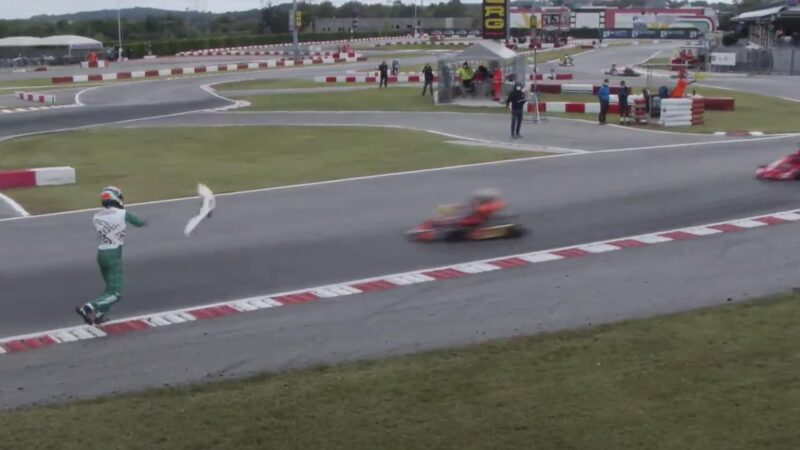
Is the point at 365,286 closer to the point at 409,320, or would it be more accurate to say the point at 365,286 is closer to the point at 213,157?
the point at 409,320

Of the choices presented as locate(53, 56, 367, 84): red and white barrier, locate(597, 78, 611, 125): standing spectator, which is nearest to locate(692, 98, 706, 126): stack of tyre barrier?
locate(597, 78, 611, 125): standing spectator

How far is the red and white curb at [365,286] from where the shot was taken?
10938 millimetres

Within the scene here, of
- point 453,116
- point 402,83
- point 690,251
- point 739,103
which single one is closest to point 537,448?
point 690,251

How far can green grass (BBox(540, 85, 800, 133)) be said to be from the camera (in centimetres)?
3095

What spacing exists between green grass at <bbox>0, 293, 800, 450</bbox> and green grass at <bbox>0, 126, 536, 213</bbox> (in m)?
11.6

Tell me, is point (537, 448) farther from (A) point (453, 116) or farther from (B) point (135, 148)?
(A) point (453, 116)

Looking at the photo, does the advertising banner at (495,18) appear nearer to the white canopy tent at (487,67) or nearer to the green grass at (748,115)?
the white canopy tent at (487,67)

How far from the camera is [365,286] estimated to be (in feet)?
42.3

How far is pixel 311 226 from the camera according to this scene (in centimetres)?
1686

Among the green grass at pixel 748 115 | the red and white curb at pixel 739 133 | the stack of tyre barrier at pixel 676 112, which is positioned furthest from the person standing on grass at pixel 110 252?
the stack of tyre barrier at pixel 676 112

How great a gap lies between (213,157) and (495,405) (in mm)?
19577

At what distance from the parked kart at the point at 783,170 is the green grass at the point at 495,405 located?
11.5 metres

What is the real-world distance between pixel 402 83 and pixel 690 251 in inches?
1632

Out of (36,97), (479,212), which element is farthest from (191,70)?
(479,212)
